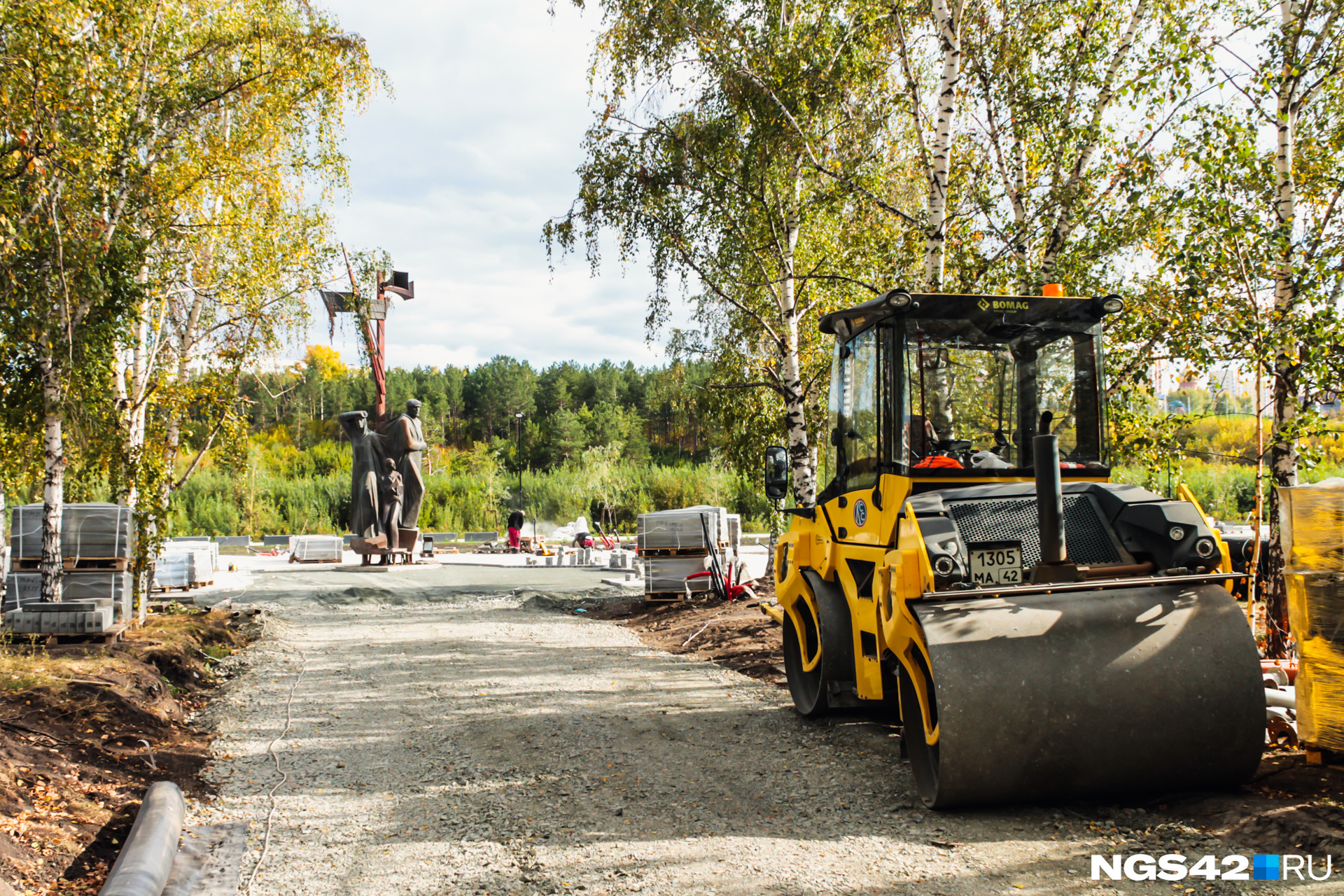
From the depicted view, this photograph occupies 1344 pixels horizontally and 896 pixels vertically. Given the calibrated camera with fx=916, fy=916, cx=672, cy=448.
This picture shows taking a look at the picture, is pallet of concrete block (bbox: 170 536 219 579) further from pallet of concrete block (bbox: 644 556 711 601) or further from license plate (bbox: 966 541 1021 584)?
license plate (bbox: 966 541 1021 584)

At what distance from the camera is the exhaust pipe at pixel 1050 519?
14.6ft

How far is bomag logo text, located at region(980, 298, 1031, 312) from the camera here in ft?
19.0

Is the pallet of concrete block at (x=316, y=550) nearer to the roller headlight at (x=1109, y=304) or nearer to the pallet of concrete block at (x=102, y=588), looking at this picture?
the pallet of concrete block at (x=102, y=588)

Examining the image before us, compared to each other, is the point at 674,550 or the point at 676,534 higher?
the point at 676,534

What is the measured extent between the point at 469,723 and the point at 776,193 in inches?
353

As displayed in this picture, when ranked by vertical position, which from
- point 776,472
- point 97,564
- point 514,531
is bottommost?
point 514,531

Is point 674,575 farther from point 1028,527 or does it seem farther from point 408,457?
point 408,457

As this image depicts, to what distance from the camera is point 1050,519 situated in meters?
4.55

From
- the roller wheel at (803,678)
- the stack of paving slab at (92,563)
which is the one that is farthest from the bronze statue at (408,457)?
the roller wheel at (803,678)

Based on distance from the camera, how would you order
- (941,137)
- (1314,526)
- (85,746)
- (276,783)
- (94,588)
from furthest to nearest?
(94,588) → (941,137) → (85,746) → (276,783) → (1314,526)

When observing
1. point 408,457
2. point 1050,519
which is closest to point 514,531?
point 408,457

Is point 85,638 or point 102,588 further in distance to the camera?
point 102,588

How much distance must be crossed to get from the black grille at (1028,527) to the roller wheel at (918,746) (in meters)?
0.89

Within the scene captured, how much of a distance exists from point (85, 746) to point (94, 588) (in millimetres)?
5742
